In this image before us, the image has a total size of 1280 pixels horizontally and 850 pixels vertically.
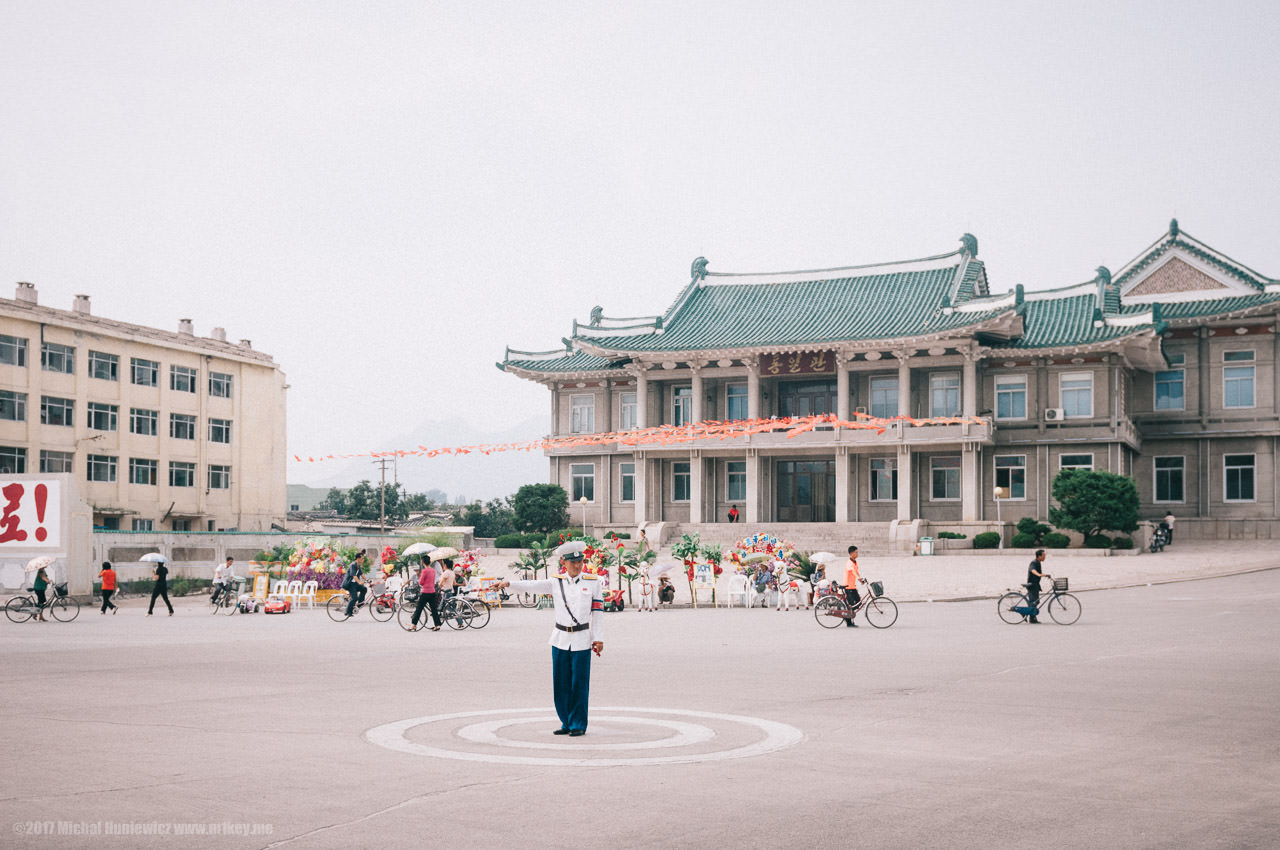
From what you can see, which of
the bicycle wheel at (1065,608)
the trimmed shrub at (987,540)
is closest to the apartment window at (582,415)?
the trimmed shrub at (987,540)

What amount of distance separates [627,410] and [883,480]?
12571mm

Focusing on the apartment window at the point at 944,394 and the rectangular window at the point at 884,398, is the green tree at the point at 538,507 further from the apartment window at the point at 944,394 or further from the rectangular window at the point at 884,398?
the apartment window at the point at 944,394

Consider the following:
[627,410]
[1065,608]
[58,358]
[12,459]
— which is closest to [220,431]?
[58,358]

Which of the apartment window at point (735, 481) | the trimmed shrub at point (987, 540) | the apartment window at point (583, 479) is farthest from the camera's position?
the apartment window at point (583, 479)

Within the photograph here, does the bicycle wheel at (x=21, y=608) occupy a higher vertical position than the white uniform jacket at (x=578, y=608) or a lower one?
lower

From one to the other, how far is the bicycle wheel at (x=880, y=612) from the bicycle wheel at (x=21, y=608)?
18894 mm

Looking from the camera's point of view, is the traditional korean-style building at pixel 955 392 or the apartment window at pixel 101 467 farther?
the apartment window at pixel 101 467

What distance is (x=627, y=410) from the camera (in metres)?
55.9

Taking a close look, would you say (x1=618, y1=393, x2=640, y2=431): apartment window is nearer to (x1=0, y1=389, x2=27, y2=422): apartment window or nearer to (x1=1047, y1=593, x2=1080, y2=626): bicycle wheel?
(x1=0, y1=389, x2=27, y2=422): apartment window

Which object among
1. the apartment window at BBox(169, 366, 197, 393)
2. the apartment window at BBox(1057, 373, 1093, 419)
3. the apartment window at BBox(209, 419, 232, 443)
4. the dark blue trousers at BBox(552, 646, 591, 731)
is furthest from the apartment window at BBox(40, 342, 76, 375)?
the dark blue trousers at BBox(552, 646, 591, 731)

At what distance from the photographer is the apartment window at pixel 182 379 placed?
176ft

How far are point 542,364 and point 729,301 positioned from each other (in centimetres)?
917

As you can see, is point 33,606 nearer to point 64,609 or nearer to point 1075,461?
point 64,609

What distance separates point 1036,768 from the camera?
837cm
